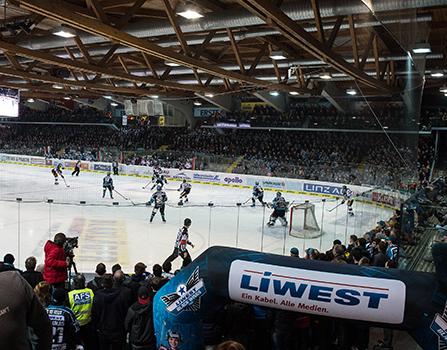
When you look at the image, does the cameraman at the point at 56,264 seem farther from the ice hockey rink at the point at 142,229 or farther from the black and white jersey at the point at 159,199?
the black and white jersey at the point at 159,199

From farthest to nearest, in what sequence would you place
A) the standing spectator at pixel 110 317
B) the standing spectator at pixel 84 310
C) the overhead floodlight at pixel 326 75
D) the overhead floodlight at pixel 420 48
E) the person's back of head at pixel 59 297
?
1. the overhead floodlight at pixel 326 75
2. the overhead floodlight at pixel 420 48
3. the standing spectator at pixel 84 310
4. the standing spectator at pixel 110 317
5. the person's back of head at pixel 59 297

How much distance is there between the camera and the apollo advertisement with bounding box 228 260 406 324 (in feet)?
6.90

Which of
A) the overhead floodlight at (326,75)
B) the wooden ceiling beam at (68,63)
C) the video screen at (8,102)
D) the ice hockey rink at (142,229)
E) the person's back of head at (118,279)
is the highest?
the overhead floodlight at (326,75)

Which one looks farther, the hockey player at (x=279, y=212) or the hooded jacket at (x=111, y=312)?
the hockey player at (x=279, y=212)

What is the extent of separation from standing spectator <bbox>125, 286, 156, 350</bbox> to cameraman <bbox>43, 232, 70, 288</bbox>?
2293mm

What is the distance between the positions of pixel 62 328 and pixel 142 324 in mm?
627

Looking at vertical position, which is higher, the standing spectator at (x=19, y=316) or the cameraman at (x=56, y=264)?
the standing spectator at (x=19, y=316)

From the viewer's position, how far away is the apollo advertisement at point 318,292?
2.10 meters

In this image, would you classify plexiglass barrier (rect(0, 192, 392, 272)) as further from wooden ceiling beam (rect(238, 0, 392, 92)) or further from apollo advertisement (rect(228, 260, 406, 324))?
apollo advertisement (rect(228, 260, 406, 324))

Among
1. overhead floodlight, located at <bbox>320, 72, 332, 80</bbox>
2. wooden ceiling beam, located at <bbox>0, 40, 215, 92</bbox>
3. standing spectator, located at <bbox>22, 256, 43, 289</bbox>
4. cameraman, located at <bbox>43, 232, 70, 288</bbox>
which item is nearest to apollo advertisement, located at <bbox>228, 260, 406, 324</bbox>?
standing spectator, located at <bbox>22, 256, 43, 289</bbox>

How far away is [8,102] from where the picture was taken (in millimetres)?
12797

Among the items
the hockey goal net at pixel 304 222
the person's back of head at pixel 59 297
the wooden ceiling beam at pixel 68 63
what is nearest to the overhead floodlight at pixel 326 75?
the hockey goal net at pixel 304 222

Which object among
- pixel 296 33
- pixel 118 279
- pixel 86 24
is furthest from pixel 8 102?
pixel 118 279

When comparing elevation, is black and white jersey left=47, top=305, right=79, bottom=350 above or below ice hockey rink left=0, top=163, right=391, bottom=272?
above
